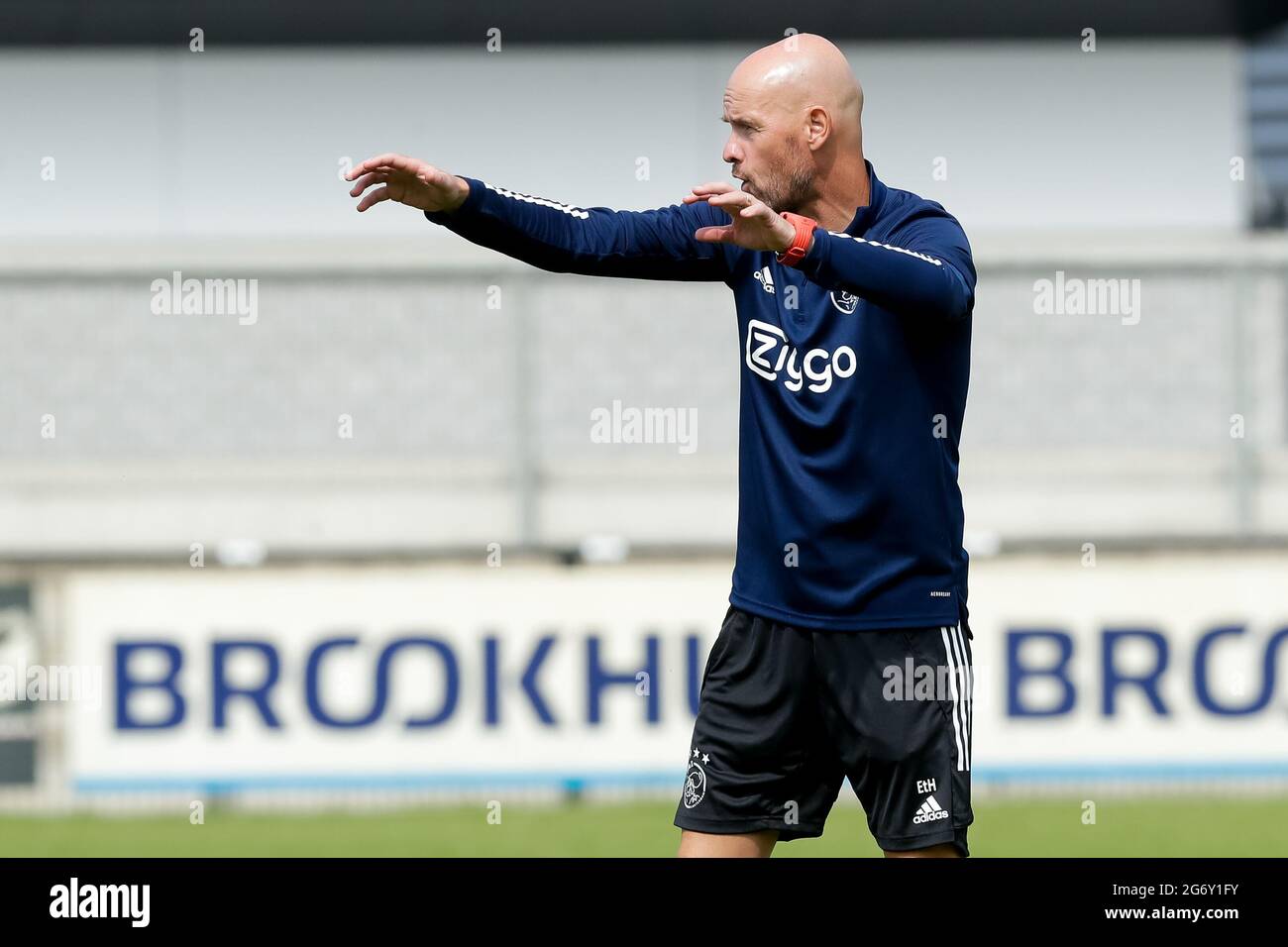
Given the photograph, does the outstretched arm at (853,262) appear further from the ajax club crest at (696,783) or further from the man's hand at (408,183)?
the ajax club crest at (696,783)

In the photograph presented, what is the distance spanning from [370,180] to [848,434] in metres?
1.08

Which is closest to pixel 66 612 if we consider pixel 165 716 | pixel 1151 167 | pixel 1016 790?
pixel 165 716

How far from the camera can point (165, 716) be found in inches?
305

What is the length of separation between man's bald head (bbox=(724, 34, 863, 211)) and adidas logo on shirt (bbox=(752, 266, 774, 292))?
0.53ft

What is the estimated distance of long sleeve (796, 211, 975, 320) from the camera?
330cm

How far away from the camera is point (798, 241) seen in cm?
331

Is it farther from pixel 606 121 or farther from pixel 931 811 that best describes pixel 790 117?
pixel 606 121

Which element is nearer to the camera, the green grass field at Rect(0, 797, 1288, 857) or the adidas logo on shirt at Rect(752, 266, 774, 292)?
the adidas logo on shirt at Rect(752, 266, 774, 292)

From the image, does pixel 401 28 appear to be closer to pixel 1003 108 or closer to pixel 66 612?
pixel 1003 108
